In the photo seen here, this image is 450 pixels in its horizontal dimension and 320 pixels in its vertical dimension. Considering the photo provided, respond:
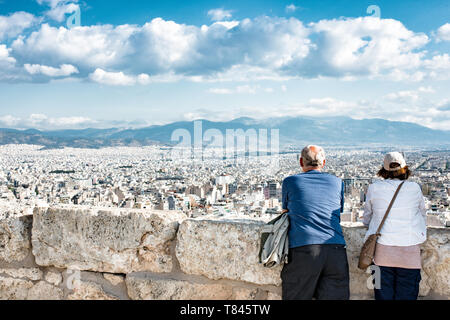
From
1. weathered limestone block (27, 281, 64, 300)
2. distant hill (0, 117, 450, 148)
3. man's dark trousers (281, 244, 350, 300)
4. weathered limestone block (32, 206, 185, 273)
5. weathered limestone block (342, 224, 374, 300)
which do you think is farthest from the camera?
distant hill (0, 117, 450, 148)

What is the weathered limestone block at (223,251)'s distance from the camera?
8.47 ft

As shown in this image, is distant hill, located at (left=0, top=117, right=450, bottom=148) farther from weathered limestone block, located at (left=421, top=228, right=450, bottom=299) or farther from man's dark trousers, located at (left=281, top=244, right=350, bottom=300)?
man's dark trousers, located at (left=281, top=244, right=350, bottom=300)

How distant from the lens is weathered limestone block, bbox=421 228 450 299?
2.39 metres

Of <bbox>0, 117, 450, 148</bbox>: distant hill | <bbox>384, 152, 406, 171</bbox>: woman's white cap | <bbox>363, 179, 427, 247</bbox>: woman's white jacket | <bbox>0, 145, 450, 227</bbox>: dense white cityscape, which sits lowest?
<bbox>0, 145, 450, 227</bbox>: dense white cityscape

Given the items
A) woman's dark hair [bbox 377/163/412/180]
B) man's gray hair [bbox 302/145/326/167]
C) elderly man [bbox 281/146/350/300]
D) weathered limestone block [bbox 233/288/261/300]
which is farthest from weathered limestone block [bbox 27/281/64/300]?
woman's dark hair [bbox 377/163/412/180]

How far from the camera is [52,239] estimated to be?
2914 millimetres

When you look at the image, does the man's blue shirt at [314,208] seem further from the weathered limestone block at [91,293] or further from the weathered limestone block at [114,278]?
the weathered limestone block at [91,293]

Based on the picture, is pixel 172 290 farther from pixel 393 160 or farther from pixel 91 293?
pixel 393 160

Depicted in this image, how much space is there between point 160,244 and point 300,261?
103 cm

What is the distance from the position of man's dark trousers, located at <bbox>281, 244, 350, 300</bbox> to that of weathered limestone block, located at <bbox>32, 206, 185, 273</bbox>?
92cm

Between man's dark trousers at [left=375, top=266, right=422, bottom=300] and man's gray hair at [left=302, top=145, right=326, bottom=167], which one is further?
man's gray hair at [left=302, top=145, right=326, bottom=167]

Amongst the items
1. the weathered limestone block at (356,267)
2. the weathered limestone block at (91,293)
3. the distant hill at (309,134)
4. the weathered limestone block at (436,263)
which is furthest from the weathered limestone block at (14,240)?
the distant hill at (309,134)
